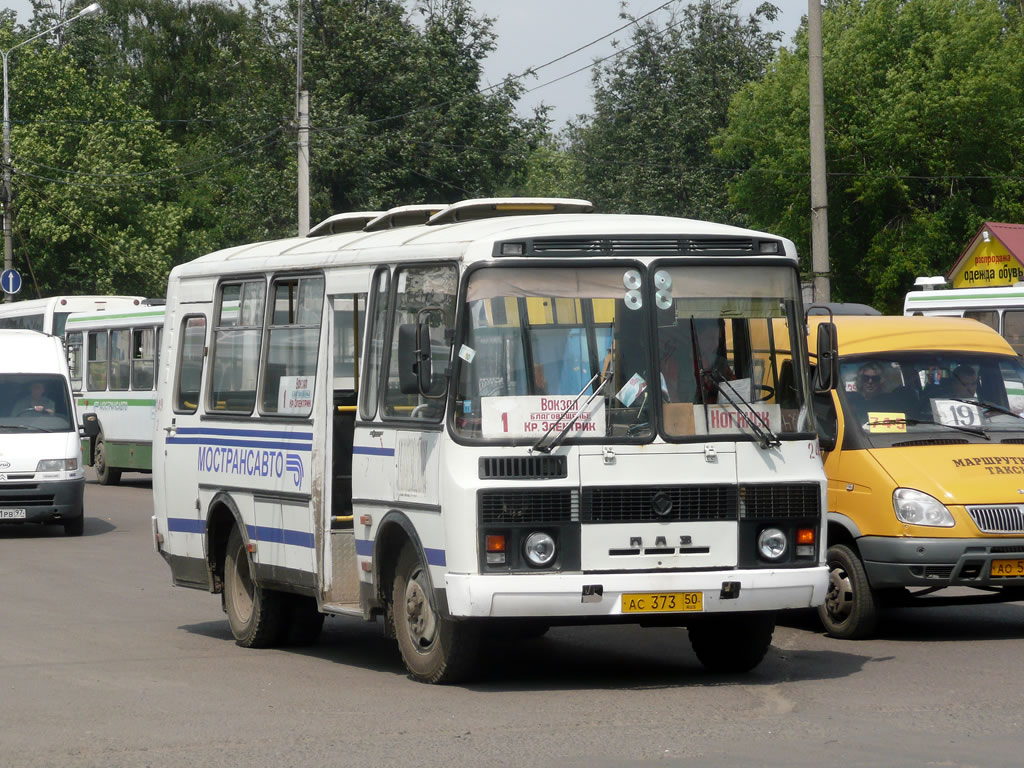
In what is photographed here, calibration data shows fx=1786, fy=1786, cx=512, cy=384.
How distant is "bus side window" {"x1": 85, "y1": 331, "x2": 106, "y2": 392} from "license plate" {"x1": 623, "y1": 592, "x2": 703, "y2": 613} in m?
24.3

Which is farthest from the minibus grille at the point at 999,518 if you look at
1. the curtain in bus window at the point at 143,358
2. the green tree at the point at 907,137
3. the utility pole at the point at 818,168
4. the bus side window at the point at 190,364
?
the green tree at the point at 907,137

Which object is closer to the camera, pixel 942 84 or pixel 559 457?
pixel 559 457

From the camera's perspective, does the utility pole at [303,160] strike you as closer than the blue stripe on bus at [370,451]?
No

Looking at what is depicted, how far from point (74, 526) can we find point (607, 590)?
13855mm

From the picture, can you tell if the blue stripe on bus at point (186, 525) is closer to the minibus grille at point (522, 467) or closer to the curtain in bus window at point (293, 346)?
the curtain in bus window at point (293, 346)

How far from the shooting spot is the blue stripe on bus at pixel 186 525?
40.7 feet

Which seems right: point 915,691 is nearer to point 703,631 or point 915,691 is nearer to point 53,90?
point 703,631

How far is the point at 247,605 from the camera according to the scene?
39.7 ft

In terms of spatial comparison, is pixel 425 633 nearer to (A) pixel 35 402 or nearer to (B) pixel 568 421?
(B) pixel 568 421

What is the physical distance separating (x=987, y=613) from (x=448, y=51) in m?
45.8

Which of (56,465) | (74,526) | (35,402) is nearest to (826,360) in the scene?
(56,465)

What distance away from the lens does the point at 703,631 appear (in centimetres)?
1049

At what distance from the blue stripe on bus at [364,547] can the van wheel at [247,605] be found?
1.46 metres

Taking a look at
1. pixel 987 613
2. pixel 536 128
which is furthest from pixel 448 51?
pixel 987 613
